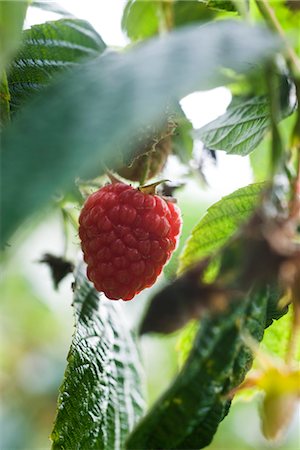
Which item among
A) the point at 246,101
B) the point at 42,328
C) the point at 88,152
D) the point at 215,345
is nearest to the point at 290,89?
the point at 246,101

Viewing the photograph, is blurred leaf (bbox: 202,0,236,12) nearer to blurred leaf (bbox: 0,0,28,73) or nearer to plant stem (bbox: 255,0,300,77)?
plant stem (bbox: 255,0,300,77)

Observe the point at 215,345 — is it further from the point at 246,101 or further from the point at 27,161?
the point at 246,101

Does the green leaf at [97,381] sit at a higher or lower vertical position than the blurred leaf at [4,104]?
lower

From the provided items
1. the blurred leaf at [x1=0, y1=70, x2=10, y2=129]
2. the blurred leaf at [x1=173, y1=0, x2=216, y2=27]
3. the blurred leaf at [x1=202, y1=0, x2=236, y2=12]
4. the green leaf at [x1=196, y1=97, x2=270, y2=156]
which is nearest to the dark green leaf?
the blurred leaf at [x1=202, y1=0, x2=236, y2=12]

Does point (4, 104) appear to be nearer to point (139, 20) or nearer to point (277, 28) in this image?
point (277, 28)

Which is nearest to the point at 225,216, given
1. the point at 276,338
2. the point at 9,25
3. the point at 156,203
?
the point at 156,203

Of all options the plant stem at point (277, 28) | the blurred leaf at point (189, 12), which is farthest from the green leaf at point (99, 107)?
the blurred leaf at point (189, 12)

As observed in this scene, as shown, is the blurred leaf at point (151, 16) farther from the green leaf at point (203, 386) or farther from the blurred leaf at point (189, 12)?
the green leaf at point (203, 386)
